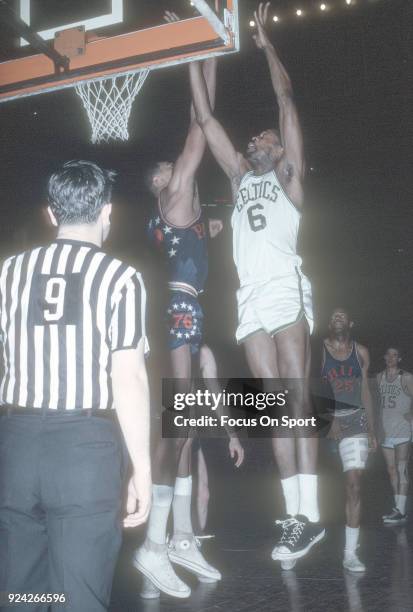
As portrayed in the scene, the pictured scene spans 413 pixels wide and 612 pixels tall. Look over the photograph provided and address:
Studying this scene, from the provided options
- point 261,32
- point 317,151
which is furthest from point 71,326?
point 317,151

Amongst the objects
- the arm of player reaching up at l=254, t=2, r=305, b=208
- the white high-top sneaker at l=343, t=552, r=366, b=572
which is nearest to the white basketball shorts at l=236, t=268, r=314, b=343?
the arm of player reaching up at l=254, t=2, r=305, b=208

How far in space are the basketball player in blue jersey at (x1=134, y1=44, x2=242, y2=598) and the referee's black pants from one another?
5.43 feet

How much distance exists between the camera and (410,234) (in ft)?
36.0

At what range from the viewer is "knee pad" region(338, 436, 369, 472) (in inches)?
156

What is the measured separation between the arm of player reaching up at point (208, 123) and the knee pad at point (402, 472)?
2.98 metres

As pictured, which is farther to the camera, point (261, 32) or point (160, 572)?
point (261, 32)

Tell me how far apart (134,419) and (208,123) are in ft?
10.5

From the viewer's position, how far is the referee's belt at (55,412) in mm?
1730

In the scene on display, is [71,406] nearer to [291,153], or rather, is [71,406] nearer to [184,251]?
[184,251]

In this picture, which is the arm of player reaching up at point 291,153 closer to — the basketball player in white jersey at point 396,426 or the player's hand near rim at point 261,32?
the player's hand near rim at point 261,32

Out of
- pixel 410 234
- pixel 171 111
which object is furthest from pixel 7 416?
pixel 410 234

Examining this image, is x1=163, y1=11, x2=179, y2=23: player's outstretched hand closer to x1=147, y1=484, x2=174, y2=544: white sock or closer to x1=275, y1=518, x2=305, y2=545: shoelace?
x1=147, y1=484, x2=174, y2=544: white sock

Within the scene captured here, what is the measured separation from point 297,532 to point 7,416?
2336 mm

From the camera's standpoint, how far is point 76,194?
1.91m
